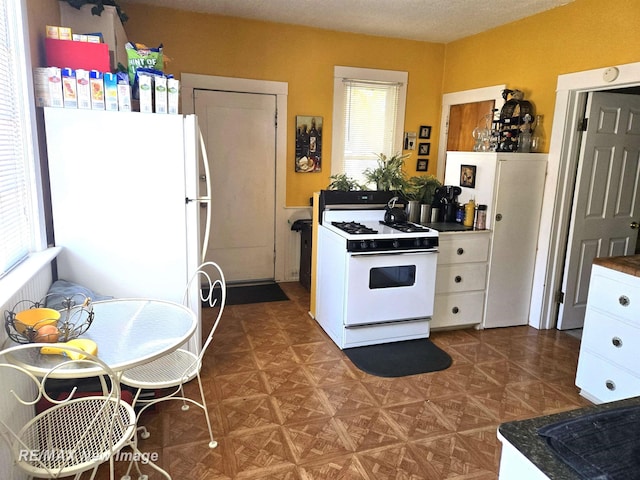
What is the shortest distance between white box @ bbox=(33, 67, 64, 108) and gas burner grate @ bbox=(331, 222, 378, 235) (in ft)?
6.28

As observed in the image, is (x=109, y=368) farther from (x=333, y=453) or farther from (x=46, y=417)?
(x=333, y=453)

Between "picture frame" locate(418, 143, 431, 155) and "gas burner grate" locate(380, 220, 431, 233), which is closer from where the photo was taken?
"gas burner grate" locate(380, 220, 431, 233)

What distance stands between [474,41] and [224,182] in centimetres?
289

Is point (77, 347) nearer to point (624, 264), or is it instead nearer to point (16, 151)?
point (16, 151)

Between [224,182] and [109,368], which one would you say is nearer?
[109,368]

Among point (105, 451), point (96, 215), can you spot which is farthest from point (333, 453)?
point (96, 215)

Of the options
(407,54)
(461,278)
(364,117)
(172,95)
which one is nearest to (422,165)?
(364,117)

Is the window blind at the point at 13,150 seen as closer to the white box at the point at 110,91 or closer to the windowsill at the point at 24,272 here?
the windowsill at the point at 24,272

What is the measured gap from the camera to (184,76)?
4.18 metres

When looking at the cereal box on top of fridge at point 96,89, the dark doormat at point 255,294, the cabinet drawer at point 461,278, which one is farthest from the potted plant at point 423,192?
the cereal box on top of fridge at point 96,89

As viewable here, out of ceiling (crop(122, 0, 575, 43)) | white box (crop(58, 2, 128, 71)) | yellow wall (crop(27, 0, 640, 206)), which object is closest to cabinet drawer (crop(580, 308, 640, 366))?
yellow wall (crop(27, 0, 640, 206))

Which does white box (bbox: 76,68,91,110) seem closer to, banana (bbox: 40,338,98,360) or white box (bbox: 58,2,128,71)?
white box (bbox: 58,2,128,71)

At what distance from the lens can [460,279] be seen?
11.8ft

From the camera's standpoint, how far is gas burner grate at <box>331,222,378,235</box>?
3216mm
